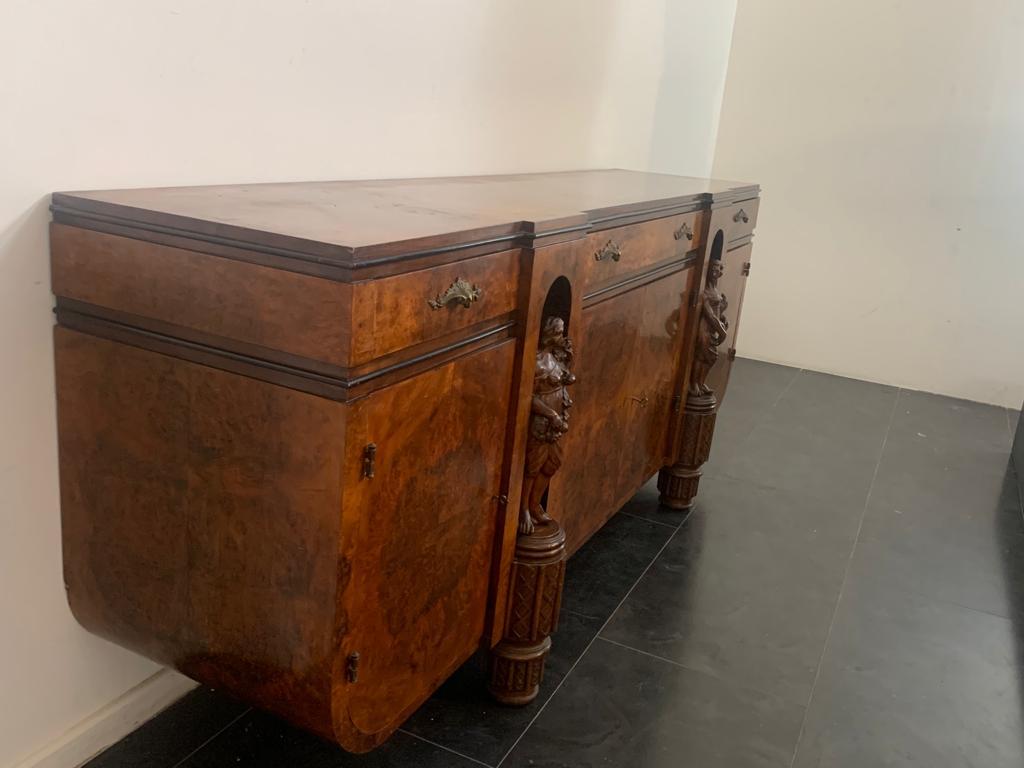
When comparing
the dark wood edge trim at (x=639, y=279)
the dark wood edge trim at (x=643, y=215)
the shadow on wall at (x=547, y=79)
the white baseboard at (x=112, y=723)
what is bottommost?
the white baseboard at (x=112, y=723)

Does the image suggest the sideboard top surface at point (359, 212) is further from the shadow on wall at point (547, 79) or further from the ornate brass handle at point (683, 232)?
the shadow on wall at point (547, 79)

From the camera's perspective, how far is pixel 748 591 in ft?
7.95

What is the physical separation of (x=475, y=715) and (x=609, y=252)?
0.98 meters

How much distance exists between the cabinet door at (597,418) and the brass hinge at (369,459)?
672 mm

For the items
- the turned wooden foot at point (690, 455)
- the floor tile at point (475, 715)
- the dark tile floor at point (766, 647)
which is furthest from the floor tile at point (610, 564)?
the floor tile at point (475, 715)

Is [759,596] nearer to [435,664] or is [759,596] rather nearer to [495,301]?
[435,664]

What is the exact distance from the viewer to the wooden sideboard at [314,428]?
117 cm

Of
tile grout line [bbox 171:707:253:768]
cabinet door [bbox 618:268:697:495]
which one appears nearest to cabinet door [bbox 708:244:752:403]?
cabinet door [bbox 618:268:697:495]

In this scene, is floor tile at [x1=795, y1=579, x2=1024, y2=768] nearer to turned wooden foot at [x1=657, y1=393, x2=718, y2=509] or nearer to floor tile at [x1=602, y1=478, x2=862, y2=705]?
floor tile at [x1=602, y1=478, x2=862, y2=705]

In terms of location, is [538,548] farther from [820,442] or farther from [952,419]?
[952,419]

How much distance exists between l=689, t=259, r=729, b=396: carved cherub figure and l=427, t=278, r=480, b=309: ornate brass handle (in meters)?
1.38

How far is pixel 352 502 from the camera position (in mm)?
1208

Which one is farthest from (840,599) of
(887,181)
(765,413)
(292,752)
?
(887,181)

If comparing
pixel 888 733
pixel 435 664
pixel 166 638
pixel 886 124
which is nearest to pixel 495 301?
pixel 435 664
